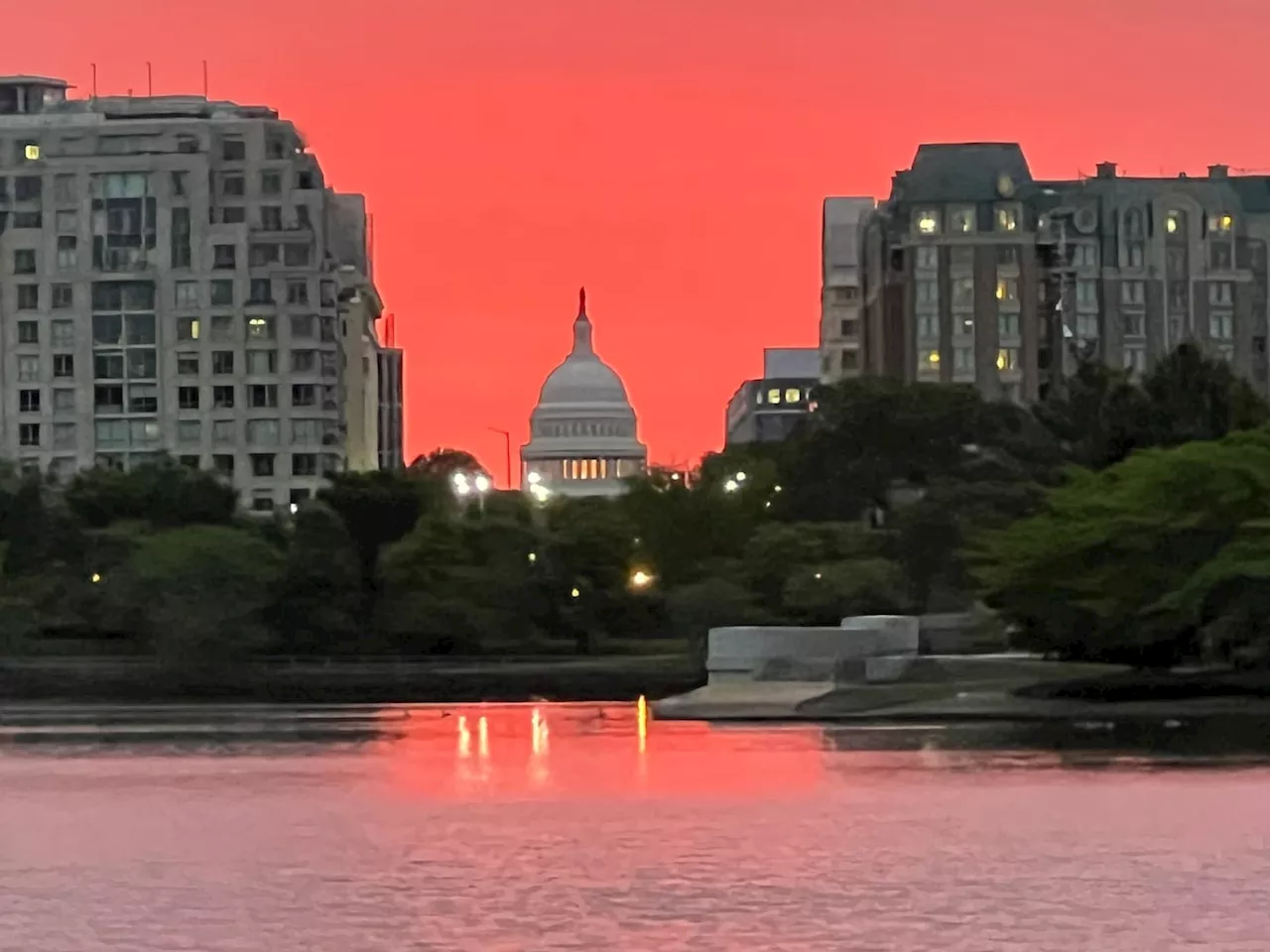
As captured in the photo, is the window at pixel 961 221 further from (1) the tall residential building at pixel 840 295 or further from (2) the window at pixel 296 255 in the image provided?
(2) the window at pixel 296 255

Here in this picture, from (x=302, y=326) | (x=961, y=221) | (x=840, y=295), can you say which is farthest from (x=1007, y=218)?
(x=302, y=326)

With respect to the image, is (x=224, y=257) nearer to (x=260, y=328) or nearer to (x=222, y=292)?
(x=222, y=292)

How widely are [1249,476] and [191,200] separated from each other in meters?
102

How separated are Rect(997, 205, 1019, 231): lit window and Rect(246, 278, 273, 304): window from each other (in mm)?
40534

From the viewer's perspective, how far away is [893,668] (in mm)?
62625

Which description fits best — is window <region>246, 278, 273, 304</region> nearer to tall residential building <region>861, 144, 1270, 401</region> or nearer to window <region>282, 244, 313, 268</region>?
window <region>282, 244, 313, 268</region>

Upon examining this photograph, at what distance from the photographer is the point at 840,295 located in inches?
6821

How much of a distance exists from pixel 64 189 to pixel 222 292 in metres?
11.1

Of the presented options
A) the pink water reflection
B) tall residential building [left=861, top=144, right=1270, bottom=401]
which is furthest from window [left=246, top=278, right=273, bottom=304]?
the pink water reflection

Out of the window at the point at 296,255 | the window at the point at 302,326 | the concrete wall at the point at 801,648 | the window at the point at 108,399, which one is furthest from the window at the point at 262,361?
the concrete wall at the point at 801,648

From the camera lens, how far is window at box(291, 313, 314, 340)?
507 ft

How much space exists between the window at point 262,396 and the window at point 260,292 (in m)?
4.93

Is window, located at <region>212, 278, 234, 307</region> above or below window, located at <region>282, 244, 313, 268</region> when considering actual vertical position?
below

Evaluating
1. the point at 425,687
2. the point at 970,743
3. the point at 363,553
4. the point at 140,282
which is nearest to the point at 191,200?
the point at 140,282
